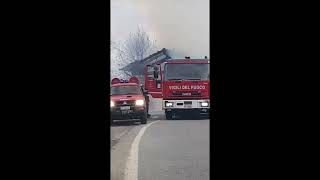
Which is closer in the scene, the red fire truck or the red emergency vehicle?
the red emergency vehicle

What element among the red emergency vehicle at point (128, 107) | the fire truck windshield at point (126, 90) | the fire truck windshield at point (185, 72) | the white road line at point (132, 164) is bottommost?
the white road line at point (132, 164)

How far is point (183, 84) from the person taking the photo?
67.1ft

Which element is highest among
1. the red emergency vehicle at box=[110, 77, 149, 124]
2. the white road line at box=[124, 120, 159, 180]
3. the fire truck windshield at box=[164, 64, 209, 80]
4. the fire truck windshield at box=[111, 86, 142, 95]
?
the fire truck windshield at box=[164, 64, 209, 80]

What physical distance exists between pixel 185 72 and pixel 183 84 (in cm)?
53

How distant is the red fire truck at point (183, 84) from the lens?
65.7ft

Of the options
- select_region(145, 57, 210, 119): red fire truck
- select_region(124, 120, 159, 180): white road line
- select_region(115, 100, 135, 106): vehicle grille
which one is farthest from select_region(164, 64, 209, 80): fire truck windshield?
select_region(124, 120, 159, 180): white road line

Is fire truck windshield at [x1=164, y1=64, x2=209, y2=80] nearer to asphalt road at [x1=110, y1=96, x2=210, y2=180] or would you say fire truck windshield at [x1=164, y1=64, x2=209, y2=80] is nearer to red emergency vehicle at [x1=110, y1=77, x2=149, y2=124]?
red emergency vehicle at [x1=110, y1=77, x2=149, y2=124]

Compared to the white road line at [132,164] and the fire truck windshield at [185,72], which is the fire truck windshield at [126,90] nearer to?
the fire truck windshield at [185,72]

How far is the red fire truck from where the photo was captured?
20031mm

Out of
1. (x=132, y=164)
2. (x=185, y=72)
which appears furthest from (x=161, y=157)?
(x=185, y=72)

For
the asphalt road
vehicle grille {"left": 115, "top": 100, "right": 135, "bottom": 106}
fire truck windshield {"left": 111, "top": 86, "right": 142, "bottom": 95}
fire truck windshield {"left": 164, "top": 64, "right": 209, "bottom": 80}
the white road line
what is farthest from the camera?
fire truck windshield {"left": 164, "top": 64, "right": 209, "bottom": 80}

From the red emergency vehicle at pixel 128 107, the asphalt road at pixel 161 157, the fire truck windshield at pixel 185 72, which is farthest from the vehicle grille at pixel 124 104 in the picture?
the asphalt road at pixel 161 157
